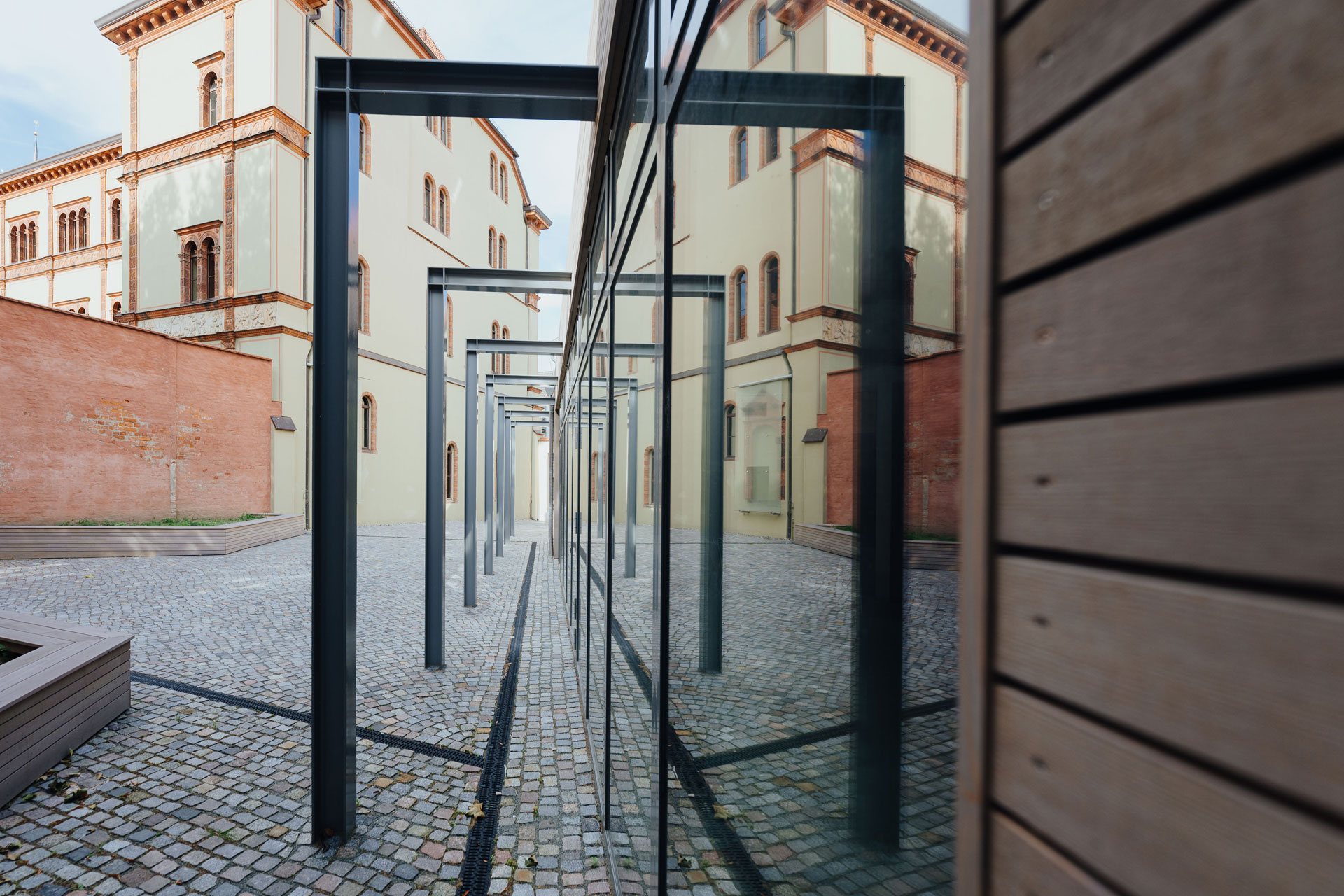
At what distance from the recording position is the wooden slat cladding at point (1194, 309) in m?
0.30

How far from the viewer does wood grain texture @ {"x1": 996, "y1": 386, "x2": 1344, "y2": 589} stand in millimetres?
307

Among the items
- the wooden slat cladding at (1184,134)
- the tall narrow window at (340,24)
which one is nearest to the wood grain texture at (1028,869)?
the wooden slat cladding at (1184,134)

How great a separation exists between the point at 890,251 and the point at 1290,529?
0.44 m

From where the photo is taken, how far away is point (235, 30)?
1797cm

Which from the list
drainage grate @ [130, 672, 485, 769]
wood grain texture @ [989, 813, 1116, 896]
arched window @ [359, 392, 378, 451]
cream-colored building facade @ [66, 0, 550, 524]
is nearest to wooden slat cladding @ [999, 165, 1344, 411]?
wood grain texture @ [989, 813, 1116, 896]

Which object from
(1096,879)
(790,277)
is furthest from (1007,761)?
(790,277)

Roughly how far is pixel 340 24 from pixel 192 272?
8.75 metres

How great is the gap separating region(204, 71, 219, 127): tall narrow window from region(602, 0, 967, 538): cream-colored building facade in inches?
907

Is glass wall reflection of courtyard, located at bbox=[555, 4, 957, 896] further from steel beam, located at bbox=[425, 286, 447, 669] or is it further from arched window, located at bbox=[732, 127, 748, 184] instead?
steel beam, located at bbox=[425, 286, 447, 669]

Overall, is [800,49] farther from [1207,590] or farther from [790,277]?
[1207,590]

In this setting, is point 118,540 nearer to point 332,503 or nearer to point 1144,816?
point 332,503

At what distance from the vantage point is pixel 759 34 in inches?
42.8

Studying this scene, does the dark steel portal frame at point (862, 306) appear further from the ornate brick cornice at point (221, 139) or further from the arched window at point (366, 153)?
the arched window at point (366, 153)

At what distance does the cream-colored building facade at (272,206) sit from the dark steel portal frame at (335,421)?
15971mm
